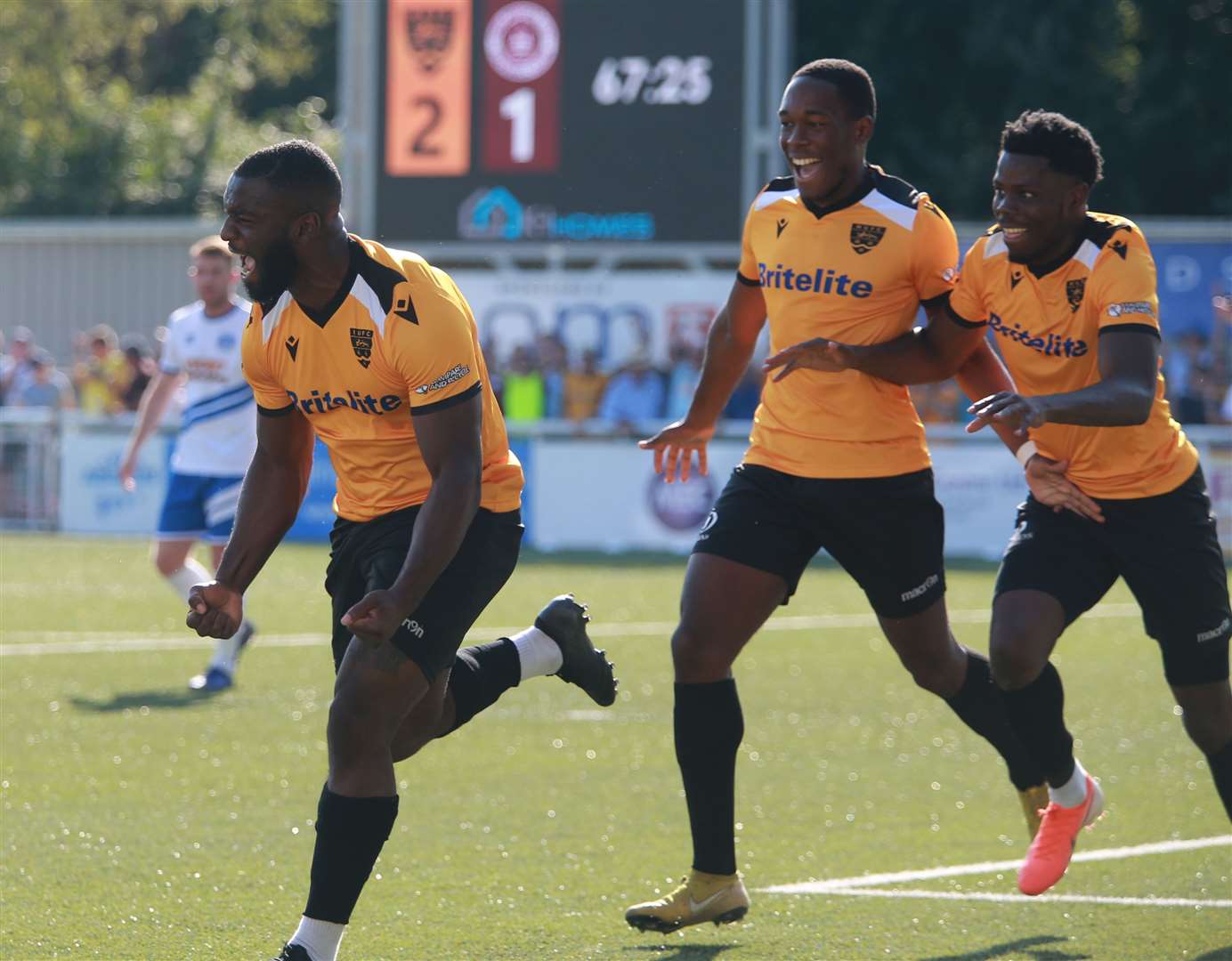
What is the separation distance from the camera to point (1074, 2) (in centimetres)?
3103

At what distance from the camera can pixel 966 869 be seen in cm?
714

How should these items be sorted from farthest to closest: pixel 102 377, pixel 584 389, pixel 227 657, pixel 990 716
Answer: pixel 102 377
pixel 584 389
pixel 227 657
pixel 990 716

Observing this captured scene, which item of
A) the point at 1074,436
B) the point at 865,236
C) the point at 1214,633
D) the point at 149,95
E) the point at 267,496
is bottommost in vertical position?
the point at 1214,633

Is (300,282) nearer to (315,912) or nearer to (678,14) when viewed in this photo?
(315,912)

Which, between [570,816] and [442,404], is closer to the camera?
[442,404]

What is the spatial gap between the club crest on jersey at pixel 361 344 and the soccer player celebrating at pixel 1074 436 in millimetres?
1284

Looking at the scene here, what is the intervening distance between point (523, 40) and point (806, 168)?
1610 centimetres

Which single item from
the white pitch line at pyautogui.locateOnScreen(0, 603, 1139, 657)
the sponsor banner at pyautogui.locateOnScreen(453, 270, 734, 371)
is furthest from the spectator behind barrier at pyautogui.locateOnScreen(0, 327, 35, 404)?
the white pitch line at pyautogui.locateOnScreen(0, 603, 1139, 657)

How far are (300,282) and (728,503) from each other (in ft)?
5.48

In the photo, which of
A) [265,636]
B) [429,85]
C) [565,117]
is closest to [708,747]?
[265,636]

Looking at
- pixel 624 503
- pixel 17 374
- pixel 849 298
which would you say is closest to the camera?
pixel 849 298

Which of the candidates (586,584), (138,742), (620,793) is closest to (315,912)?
(620,793)

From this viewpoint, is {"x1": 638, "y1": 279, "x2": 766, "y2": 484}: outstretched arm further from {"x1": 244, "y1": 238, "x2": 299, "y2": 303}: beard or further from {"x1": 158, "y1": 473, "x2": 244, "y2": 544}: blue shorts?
{"x1": 158, "y1": 473, "x2": 244, "y2": 544}: blue shorts

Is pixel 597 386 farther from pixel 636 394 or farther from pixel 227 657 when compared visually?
pixel 227 657
